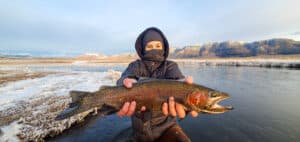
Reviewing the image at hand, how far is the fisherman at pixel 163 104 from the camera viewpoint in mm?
3186

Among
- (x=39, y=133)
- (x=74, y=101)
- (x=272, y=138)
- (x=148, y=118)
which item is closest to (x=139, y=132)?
(x=148, y=118)

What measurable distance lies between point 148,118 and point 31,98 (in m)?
11.6

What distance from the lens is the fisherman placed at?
10.5 ft

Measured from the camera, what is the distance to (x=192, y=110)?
320 centimetres

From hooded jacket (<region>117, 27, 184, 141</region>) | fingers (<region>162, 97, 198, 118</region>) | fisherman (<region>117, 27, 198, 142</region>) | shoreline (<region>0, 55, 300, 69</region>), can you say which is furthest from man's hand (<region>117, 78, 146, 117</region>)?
shoreline (<region>0, 55, 300, 69</region>)

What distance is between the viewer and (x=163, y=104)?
3.15 meters

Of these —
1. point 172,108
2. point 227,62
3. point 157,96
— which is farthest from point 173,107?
point 227,62

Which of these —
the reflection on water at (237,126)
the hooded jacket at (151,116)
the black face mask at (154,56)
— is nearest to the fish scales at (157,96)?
the hooded jacket at (151,116)

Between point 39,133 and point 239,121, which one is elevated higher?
point 39,133

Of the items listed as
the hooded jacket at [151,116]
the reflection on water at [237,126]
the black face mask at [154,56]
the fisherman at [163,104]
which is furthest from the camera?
the reflection on water at [237,126]

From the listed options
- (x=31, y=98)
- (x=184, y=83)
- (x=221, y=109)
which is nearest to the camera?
(x=221, y=109)

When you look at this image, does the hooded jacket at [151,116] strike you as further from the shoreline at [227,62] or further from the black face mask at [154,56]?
the shoreline at [227,62]

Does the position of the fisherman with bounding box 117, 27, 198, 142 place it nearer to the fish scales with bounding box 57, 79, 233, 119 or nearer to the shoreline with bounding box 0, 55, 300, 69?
the fish scales with bounding box 57, 79, 233, 119

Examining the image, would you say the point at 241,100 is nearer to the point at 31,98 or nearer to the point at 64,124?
the point at 64,124
